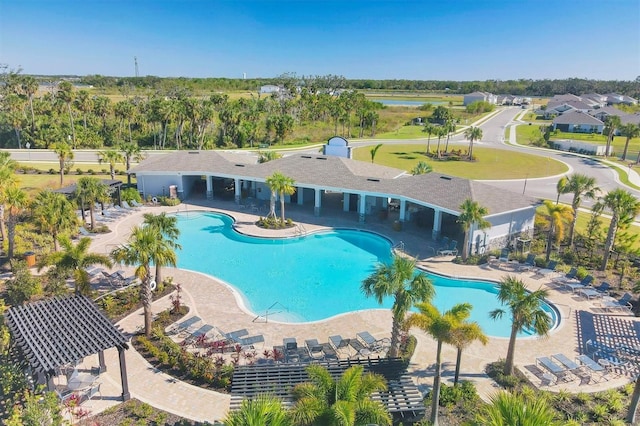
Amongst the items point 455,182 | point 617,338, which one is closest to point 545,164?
point 455,182

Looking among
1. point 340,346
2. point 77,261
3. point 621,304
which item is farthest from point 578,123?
point 77,261

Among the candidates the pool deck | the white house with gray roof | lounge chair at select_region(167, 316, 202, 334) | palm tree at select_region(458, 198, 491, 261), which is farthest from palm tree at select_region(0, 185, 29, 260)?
palm tree at select_region(458, 198, 491, 261)

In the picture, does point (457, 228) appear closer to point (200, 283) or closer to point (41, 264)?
point (200, 283)

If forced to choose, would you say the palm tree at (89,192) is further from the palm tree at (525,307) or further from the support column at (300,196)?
the palm tree at (525,307)

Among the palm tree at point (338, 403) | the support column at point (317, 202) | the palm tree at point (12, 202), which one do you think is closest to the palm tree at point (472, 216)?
the support column at point (317, 202)

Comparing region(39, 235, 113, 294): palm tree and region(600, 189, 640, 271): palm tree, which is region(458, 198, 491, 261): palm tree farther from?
region(39, 235, 113, 294): palm tree
